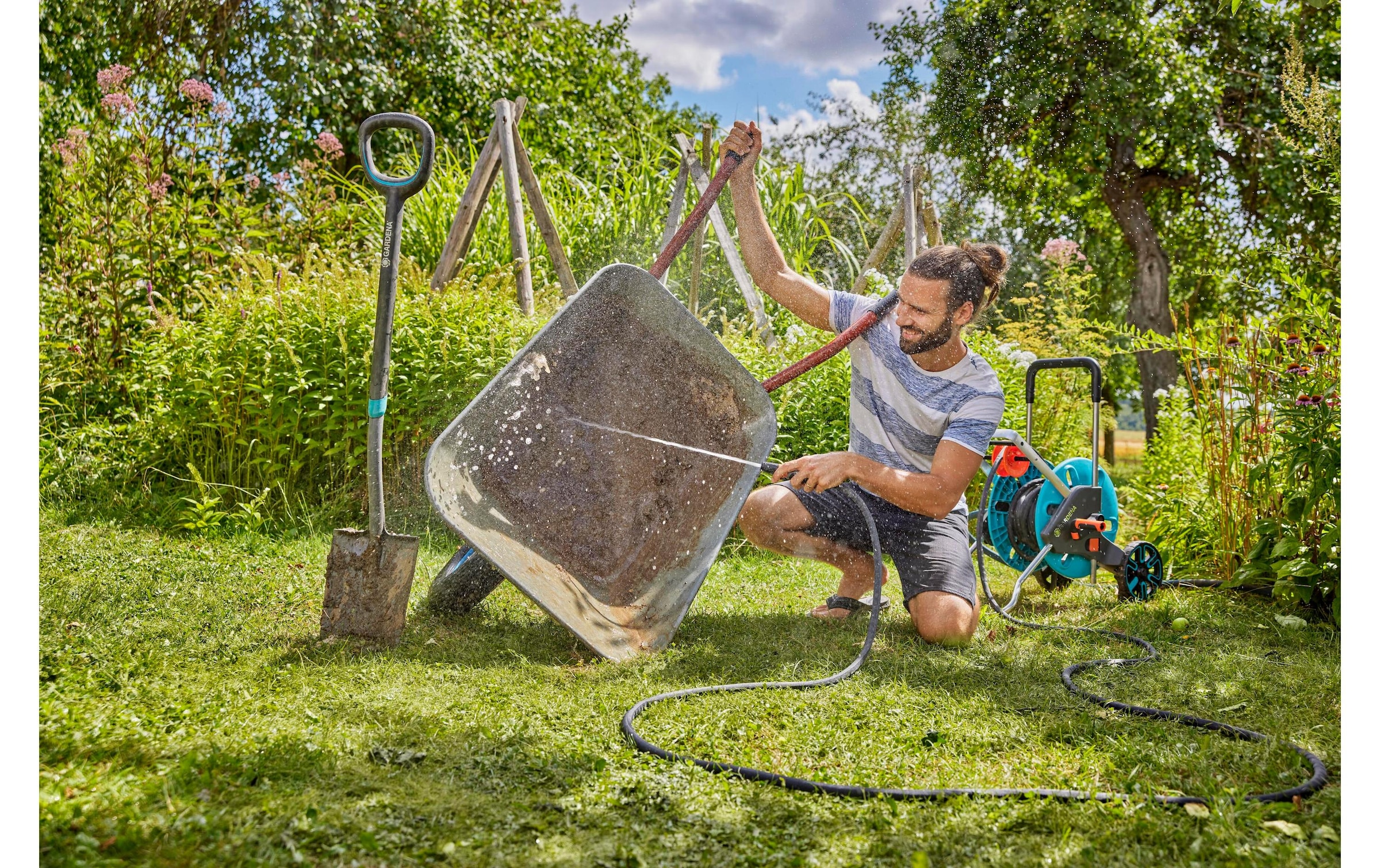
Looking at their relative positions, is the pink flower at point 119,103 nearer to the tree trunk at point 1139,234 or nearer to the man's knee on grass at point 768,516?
the man's knee on grass at point 768,516

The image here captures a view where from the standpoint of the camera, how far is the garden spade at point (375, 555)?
197cm

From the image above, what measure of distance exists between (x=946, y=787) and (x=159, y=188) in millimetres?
3810

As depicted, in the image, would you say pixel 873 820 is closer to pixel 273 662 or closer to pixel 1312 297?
pixel 273 662

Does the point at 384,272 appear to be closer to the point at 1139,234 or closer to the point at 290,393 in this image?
the point at 290,393

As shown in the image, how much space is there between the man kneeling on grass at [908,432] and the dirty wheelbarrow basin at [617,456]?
229 mm

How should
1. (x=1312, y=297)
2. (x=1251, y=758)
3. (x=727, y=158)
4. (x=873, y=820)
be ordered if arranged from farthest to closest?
1. (x=1312, y=297)
2. (x=727, y=158)
3. (x=1251, y=758)
4. (x=873, y=820)

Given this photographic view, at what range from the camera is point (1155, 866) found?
1233mm

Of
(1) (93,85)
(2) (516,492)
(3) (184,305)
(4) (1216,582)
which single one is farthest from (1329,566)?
(1) (93,85)

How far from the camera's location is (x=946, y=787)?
1448 millimetres

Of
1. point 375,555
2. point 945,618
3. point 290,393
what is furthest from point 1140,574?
point 290,393

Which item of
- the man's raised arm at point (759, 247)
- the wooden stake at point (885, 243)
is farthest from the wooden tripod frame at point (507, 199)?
the man's raised arm at point (759, 247)

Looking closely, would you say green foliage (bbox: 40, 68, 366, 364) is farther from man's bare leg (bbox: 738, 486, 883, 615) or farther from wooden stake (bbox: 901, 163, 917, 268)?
wooden stake (bbox: 901, 163, 917, 268)

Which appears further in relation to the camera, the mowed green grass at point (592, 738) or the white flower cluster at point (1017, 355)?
the white flower cluster at point (1017, 355)
